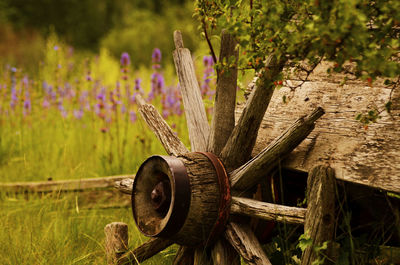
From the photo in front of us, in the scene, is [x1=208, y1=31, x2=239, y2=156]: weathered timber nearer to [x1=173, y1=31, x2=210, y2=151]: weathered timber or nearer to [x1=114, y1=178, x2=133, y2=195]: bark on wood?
[x1=173, y1=31, x2=210, y2=151]: weathered timber

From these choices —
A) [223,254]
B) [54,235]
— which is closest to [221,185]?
[223,254]

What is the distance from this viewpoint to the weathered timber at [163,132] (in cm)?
242

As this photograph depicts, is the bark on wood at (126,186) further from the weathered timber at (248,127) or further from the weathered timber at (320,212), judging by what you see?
the weathered timber at (320,212)

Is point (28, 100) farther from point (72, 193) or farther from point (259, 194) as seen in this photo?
point (259, 194)

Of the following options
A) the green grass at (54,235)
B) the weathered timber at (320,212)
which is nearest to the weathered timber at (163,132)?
the green grass at (54,235)

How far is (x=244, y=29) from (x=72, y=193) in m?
2.46

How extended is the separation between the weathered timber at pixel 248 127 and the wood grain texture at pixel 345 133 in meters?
0.19

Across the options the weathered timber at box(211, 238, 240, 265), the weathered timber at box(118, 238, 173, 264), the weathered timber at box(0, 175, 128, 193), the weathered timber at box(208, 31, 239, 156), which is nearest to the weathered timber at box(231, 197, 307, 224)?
the weathered timber at box(211, 238, 240, 265)

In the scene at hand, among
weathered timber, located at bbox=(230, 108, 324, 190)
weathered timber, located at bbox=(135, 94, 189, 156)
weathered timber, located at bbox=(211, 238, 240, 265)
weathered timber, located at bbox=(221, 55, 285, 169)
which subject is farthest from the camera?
weathered timber, located at bbox=(135, 94, 189, 156)

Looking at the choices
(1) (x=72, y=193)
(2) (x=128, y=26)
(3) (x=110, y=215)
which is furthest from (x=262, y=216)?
(2) (x=128, y=26)

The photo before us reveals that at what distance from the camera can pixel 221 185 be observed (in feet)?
6.79

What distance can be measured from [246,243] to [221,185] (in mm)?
260

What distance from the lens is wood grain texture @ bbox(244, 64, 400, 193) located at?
1.75 meters

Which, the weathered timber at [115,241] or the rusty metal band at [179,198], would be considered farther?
the weathered timber at [115,241]
